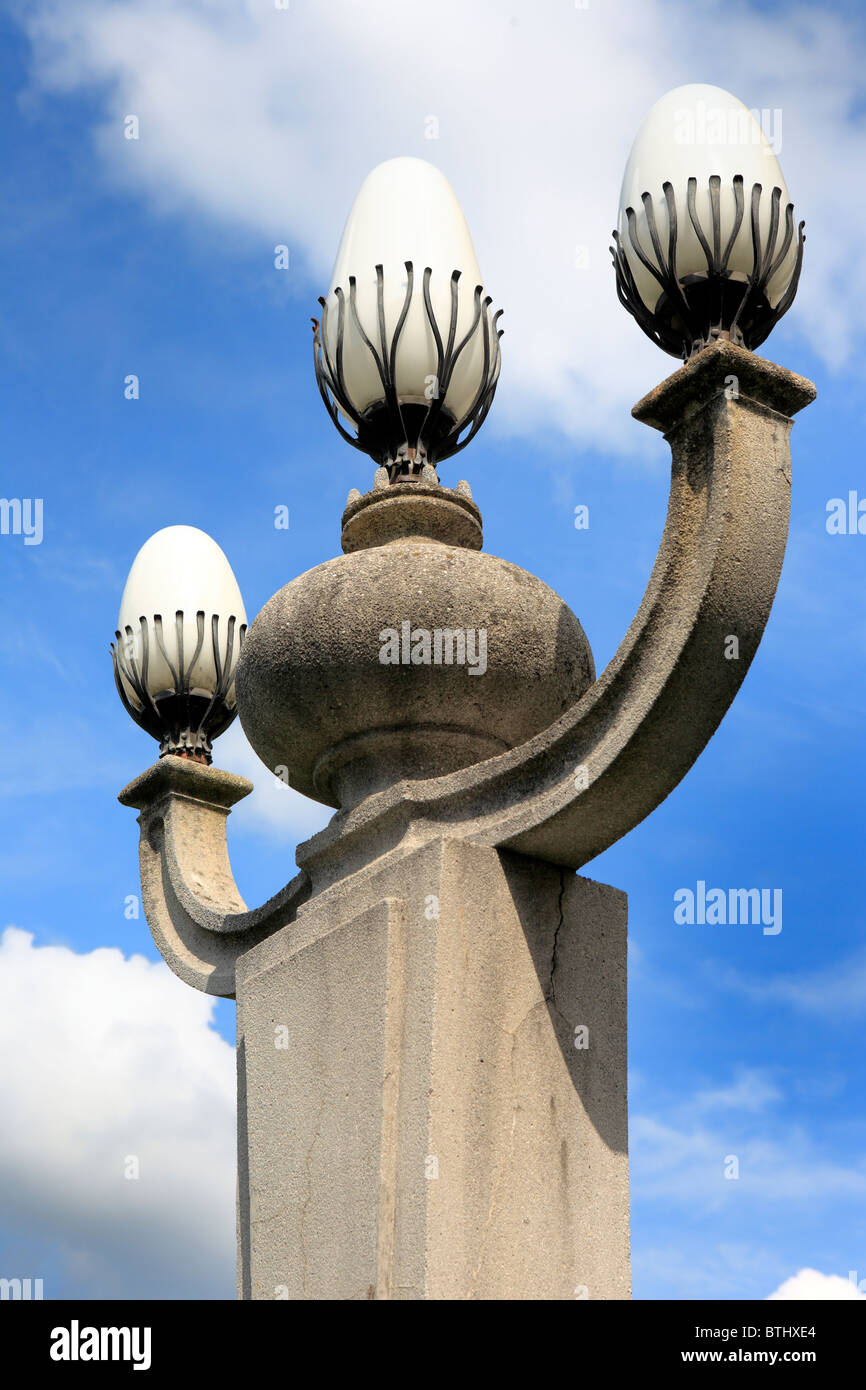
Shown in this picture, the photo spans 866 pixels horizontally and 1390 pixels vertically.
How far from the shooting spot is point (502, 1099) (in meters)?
5.31

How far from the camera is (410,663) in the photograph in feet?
19.7

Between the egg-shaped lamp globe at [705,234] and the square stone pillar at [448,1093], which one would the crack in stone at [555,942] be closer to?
the square stone pillar at [448,1093]

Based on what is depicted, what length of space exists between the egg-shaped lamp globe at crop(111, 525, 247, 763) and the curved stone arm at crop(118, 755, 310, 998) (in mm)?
146

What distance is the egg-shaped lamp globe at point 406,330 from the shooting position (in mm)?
6625

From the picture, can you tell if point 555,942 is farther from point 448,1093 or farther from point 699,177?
point 699,177

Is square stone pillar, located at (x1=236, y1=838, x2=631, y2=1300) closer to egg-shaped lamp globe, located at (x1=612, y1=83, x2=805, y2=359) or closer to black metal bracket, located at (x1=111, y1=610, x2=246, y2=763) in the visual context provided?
egg-shaped lamp globe, located at (x1=612, y1=83, x2=805, y2=359)

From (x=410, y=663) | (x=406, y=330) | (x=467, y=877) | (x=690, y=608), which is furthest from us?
(x=406, y=330)

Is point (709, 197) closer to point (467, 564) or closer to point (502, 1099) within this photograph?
point (467, 564)

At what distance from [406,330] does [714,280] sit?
5.35ft

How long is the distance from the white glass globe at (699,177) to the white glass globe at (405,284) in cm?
125

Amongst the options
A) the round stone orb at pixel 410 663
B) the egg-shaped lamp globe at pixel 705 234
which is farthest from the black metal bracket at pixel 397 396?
the egg-shaped lamp globe at pixel 705 234

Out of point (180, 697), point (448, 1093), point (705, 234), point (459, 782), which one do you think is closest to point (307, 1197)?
point (448, 1093)
